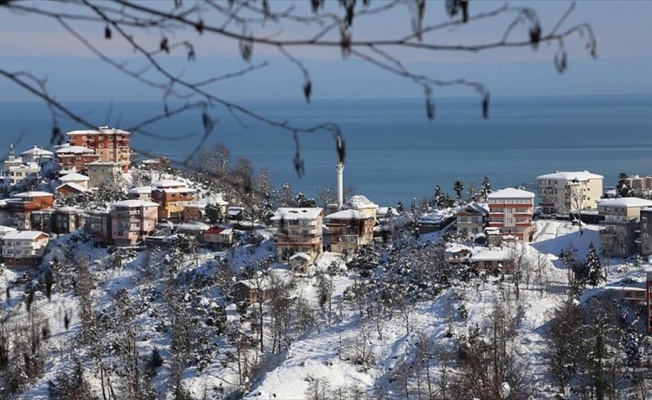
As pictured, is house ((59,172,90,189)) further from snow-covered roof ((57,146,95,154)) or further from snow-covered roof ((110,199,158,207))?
snow-covered roof ((110,199,158,207))

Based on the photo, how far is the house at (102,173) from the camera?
20.8 meters

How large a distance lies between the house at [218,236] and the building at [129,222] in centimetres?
99

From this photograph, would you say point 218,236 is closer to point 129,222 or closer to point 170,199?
point 129,222

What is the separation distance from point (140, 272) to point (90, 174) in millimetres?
5517

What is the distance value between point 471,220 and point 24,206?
7.03 meters

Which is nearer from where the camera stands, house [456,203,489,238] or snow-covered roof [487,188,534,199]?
snow-covered roof [487,188,534,199]

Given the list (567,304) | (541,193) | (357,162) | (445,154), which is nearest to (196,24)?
(567,304)

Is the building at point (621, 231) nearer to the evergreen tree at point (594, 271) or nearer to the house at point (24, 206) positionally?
the evergreen tree at point (594, 271)

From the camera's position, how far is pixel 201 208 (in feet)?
60.7

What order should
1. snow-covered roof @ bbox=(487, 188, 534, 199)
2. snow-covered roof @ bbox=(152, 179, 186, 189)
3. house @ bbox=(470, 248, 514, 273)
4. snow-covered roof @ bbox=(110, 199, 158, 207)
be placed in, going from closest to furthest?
house @ bbox=(470, 248, 514, 273)
snow-covered roof @ bbox=(487, 188, 534, 199)
snow-covered roof @ bbox=(110, 199, 158, 207)
snow-covered roof @ bbox=(152, 179, 186, 189)

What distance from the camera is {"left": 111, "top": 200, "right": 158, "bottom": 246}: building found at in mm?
17172

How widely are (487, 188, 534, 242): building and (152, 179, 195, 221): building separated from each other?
5.26m

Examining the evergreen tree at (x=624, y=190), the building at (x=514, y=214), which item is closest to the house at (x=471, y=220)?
the building at (x=514, y=214)

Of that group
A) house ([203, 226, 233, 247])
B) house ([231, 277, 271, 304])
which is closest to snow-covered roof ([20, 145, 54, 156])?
house ([203, 226, 233, 247])
